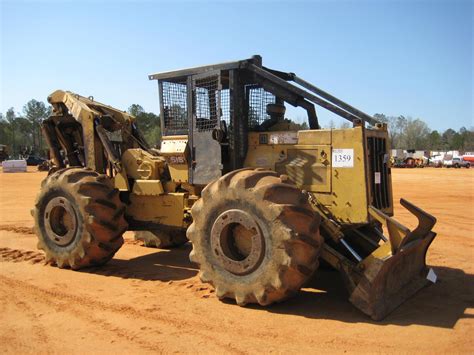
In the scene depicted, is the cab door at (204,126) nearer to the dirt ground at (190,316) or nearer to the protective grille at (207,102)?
the protective grille at (207,102)

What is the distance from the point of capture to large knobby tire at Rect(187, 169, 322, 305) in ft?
17.9

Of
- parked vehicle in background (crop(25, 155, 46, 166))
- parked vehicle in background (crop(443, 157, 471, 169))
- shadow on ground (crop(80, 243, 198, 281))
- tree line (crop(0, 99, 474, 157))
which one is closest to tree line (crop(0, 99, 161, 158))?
tree line (crop(0, 99, 474, 157))

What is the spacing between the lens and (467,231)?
11.7 meters

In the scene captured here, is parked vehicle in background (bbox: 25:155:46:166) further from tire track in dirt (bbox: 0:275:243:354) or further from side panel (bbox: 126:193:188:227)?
tire track in dirt (bbox: 0:275:243:354)

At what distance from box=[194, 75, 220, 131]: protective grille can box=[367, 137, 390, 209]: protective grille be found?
2.44 meters

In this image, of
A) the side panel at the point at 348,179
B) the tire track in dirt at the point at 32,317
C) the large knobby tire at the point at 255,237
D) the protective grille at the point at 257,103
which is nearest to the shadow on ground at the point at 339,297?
the large knobby tire at the point at 255,237

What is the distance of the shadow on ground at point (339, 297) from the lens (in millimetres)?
5496

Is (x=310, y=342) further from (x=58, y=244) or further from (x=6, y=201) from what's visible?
(x=6, y=201)

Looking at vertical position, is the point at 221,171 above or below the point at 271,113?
below

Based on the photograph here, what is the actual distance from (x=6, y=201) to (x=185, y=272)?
14.7 metres

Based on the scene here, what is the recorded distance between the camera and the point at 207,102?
7453mm

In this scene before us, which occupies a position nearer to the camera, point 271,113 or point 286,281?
point 286,281

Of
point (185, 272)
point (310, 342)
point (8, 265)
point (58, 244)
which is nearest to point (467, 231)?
point (185, 272)

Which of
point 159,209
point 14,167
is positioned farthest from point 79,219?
point 14,167
